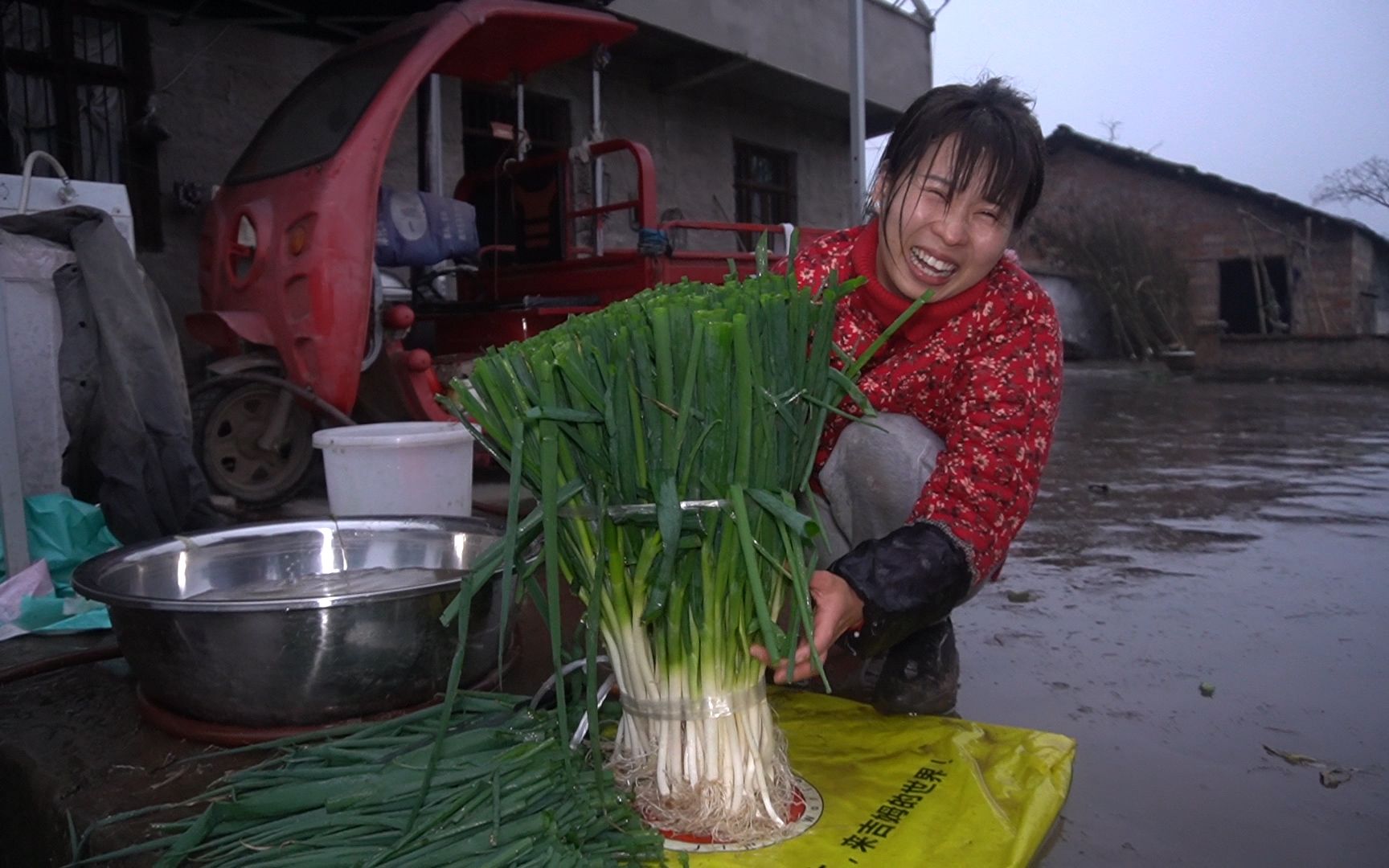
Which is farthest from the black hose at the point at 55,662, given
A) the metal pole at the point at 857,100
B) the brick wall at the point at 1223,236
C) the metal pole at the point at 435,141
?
the brick wall at the point at 1223,236

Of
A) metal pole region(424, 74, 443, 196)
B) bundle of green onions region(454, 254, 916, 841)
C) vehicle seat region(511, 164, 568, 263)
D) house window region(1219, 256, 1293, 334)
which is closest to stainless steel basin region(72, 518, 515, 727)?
bundle of green onions region(454, 254, 916, 841)

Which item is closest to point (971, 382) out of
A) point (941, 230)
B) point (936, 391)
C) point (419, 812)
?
point (936, 391)

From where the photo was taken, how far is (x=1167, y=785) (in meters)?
1.61

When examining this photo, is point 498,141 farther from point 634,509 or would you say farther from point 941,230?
point 634,509

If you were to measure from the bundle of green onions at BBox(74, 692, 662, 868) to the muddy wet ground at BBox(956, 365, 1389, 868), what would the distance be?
690 millimetres

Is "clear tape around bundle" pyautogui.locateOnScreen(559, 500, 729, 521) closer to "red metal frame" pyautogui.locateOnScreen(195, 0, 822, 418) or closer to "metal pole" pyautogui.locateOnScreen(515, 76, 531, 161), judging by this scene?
"red metal frame" pyautogui.locateOnScreen(195, 0, 822, 418)

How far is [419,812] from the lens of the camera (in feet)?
3.84

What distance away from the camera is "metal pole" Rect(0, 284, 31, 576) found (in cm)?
247

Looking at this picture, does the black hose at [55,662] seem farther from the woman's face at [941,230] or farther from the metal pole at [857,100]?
the metal pole at [857,100]

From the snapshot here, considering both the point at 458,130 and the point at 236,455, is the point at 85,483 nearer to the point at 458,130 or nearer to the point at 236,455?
the point at 236,455

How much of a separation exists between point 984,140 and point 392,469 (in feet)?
5.65

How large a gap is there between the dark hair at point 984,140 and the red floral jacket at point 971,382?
0.16 m

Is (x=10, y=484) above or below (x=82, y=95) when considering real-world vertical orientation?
below

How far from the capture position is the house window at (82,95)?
5133mm
